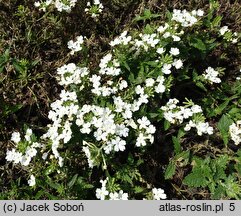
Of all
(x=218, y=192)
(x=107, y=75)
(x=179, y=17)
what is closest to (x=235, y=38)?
(x=179, y=17)

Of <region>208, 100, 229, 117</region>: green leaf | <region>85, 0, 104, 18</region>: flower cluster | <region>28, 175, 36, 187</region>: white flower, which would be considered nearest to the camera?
<region>28, 175, 36, 187</region>: white flower

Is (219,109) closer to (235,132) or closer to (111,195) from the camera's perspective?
(235,132)


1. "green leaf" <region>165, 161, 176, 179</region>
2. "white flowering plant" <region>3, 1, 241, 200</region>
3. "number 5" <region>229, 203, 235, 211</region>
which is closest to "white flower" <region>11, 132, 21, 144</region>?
"white flowering plant" <region>3, 1, 241, 200</region>

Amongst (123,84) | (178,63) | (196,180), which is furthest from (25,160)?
(178,63)

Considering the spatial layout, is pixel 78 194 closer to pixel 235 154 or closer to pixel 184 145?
pixel 184 145

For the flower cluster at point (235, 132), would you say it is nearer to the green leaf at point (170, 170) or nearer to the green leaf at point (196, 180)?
the green leaf at point (196, 180)

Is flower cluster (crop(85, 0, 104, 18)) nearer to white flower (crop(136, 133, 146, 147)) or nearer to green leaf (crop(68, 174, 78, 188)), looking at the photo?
white flower (crop(136, 133, 146, 147))

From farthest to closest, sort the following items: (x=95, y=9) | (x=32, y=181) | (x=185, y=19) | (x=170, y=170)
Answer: (x=95, y=9) < (x=185, y=19) < (x=170, y=170) < (x=32, y=181)
